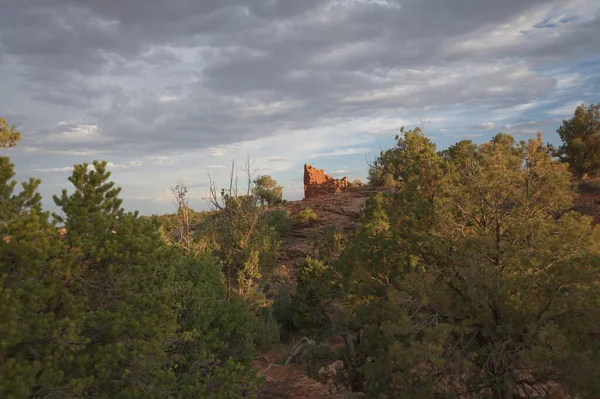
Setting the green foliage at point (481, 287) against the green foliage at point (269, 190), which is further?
the green foliage at point (269, 190)

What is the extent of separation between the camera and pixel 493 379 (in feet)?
23.7

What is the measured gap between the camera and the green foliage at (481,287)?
6.81m

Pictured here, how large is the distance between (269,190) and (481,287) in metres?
48.8

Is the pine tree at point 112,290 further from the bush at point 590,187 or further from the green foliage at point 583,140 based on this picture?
the green foliage at point 583,140

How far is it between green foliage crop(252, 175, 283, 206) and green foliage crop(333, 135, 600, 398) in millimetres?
42006

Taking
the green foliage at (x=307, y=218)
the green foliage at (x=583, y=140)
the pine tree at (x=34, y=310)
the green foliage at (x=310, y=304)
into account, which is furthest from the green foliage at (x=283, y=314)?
the green foliage at (x=583, y=140)

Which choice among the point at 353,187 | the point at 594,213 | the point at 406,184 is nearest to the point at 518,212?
the point at 406,184

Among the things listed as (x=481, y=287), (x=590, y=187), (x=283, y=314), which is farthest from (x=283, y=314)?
(x=590, y=187)

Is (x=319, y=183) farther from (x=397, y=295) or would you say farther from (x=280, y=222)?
(x=397, y=295)

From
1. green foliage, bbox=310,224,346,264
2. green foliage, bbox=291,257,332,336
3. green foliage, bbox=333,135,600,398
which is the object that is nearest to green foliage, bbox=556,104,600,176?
green foliage, bbox=310,224,346,264

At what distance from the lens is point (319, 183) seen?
58500mm

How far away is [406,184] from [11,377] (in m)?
9.02

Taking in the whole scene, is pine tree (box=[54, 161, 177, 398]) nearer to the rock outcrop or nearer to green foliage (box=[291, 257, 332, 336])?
green foliage (box=[291, 257, 332, 336])

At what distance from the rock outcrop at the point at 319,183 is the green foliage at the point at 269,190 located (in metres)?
3.74
